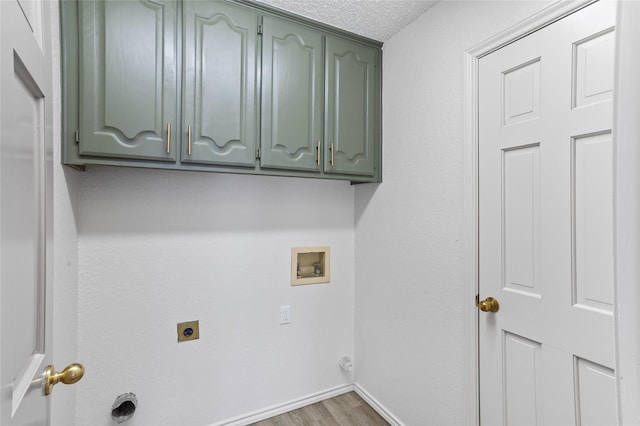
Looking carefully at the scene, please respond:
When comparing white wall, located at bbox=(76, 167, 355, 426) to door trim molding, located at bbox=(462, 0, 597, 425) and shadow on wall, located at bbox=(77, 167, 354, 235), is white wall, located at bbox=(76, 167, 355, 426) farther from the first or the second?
door trim molding, located at bbox=(462, 0, 597, 425)

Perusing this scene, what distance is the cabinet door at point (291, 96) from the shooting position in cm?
156

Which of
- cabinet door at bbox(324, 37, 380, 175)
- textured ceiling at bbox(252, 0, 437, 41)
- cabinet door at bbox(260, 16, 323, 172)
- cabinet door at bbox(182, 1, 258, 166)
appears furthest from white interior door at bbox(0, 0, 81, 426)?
cabinet door at bbox(324, 37, 380, 175)

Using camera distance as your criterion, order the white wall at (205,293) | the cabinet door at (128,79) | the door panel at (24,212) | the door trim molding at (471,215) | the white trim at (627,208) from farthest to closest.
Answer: the white wall at (205,293), the door trim molding at (471,215), the cabinet door at (128,79), the door panel at (24,212), the white trim at (627,208)

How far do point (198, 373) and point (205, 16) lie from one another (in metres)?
1.90

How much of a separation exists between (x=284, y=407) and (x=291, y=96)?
6.36 ft

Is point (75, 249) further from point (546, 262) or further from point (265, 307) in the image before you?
point (546, 262)

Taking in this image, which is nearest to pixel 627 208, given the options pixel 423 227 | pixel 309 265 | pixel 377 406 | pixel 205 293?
pixel 423 227

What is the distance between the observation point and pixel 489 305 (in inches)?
50.6

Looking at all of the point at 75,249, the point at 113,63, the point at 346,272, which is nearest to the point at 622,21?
the point at 113,63

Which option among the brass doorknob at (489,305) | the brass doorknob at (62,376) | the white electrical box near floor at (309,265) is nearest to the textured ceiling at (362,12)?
the white electrical box near floor at (309,265)

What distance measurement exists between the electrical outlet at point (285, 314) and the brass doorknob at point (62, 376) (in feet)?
4.17

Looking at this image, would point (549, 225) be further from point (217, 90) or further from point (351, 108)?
point (217, 90)

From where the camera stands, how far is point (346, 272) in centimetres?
217

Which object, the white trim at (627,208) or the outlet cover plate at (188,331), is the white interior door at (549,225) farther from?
the outlet cover plate at (188,331)
